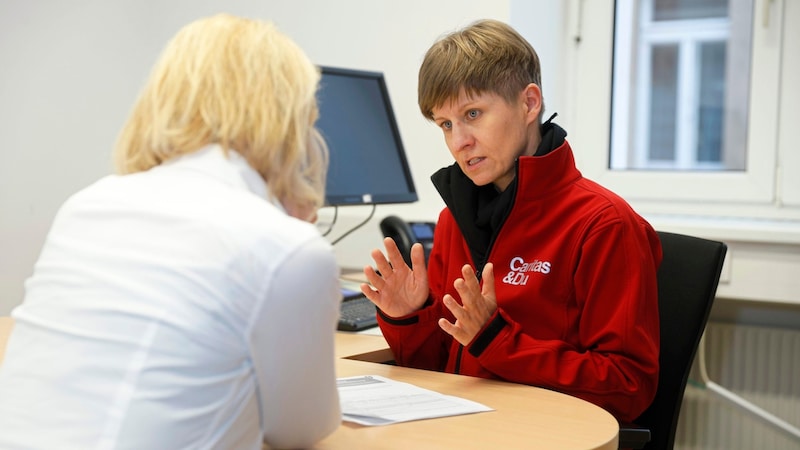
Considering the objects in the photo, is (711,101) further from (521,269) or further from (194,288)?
(194,288)

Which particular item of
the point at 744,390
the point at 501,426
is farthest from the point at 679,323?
the point at 744,390

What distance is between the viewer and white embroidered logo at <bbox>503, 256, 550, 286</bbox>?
149 cm

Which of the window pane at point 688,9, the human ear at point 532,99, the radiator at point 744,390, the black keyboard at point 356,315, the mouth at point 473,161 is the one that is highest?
the window pane at point 688,9

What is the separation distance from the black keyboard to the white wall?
0.65m

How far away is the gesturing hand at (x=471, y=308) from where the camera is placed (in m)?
1.35

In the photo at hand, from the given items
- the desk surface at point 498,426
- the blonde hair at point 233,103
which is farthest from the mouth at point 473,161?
the blonde hair at point 233,103

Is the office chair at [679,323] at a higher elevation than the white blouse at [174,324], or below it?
below

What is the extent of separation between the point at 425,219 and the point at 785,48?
121 cm

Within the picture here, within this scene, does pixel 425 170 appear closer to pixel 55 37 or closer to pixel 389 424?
pixel 55 37

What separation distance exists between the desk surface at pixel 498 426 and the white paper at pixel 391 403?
21mm

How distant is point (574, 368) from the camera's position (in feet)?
4.50

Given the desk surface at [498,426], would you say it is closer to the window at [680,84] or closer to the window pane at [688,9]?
the window at [680,84]

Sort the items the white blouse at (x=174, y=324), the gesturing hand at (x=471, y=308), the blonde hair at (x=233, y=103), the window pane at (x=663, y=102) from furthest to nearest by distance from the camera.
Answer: the window pane at (x=663, y=102), the gesturing hand at (x=471, y=308), the blonde hair at (x=233, y=103), the white blouse at (x=174, y=324)

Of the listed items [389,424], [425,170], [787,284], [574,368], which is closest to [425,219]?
[425,170]
